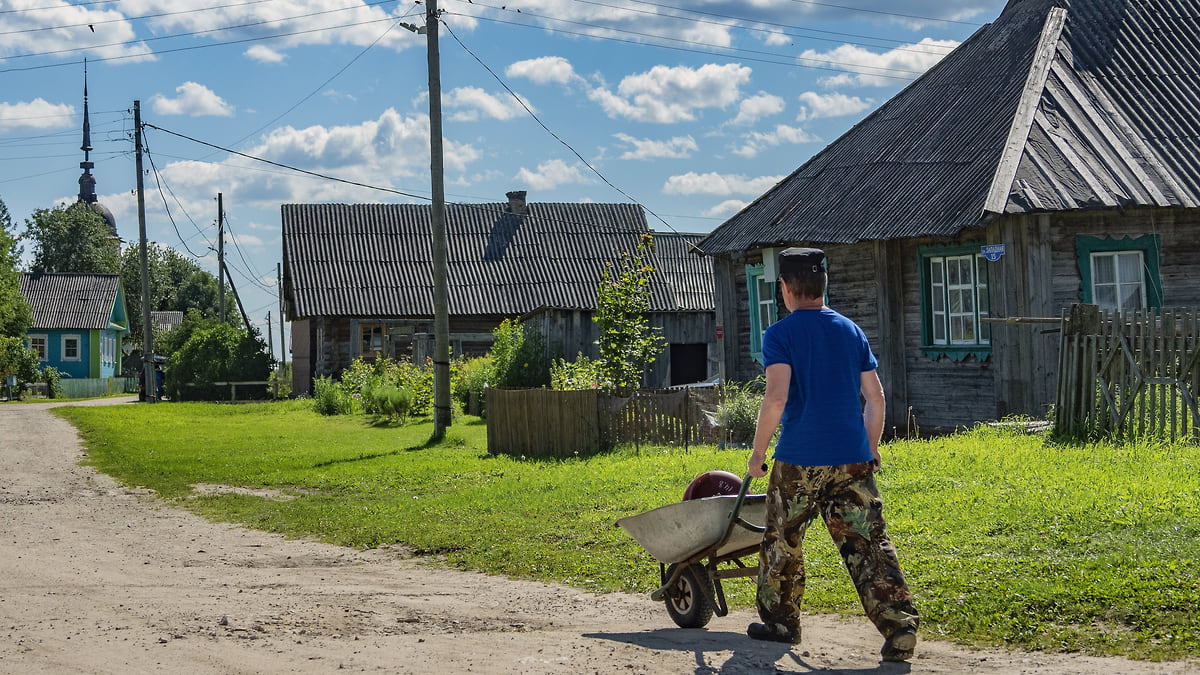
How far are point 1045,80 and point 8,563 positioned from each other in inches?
598

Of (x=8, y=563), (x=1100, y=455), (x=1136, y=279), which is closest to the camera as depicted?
(x=8, y=563)

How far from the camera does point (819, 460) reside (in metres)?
5.54

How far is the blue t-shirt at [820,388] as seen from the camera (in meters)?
5.55

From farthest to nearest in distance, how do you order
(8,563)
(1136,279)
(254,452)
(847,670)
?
1. (254,452)
2. (1136,279)
3. (8,563)
4. (847,670)

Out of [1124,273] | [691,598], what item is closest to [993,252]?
[1124,273]

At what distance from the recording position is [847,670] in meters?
5.38

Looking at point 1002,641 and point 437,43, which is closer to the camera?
point 1002,641

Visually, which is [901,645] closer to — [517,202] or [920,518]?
[920,518]

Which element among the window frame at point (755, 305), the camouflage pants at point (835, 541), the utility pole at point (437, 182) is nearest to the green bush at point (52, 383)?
the utility pole at point (437, 182)

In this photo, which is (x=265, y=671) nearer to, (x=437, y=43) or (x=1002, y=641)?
(x=1002, y=641)

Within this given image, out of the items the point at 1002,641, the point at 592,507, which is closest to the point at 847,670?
the point at 1002,641

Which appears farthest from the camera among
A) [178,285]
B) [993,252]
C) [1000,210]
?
[178,285]

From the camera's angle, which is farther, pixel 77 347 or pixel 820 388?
pixel 77 347

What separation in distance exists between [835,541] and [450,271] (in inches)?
1265
